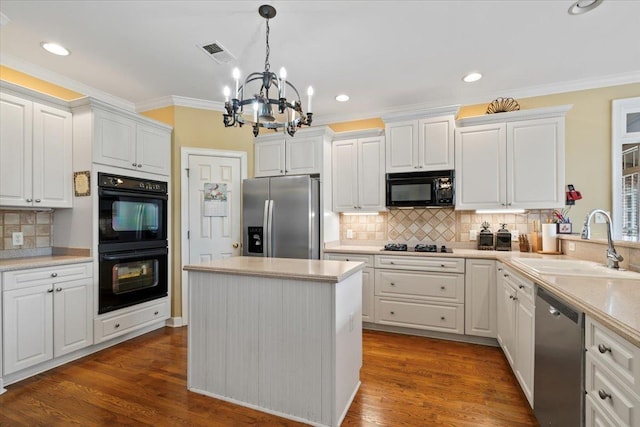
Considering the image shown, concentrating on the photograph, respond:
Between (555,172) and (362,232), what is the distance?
2.19 meters

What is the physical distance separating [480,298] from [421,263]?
2.11 ft

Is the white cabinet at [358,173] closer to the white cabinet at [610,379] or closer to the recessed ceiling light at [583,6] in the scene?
the recessed ceiling light at [583,6]

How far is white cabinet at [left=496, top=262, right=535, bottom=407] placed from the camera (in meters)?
1.95

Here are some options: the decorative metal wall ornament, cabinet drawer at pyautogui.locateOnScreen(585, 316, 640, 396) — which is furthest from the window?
cabinet drawer at pyautogui.locateOnScreen(585, 316, 640, 396)

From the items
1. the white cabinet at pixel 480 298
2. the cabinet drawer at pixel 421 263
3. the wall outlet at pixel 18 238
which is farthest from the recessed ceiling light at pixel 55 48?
the white cabinet at pixel 480 298

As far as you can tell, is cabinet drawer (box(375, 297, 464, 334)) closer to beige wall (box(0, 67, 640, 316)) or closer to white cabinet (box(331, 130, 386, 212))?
white cabinet (box(331, 130, 386, 212))

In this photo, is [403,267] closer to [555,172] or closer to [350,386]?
[350,386]

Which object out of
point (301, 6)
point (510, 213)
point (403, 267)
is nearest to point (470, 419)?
point (403, 267)

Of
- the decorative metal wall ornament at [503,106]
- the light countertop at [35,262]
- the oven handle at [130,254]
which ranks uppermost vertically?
the decorative metal wall ornament at [503,106]

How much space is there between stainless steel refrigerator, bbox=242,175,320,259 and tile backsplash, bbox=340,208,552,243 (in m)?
0.73

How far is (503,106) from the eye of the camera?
3.30 metres

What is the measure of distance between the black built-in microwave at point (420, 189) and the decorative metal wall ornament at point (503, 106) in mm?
813

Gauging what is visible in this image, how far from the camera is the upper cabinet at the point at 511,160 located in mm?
3064

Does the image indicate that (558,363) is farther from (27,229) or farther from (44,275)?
(27,229)
